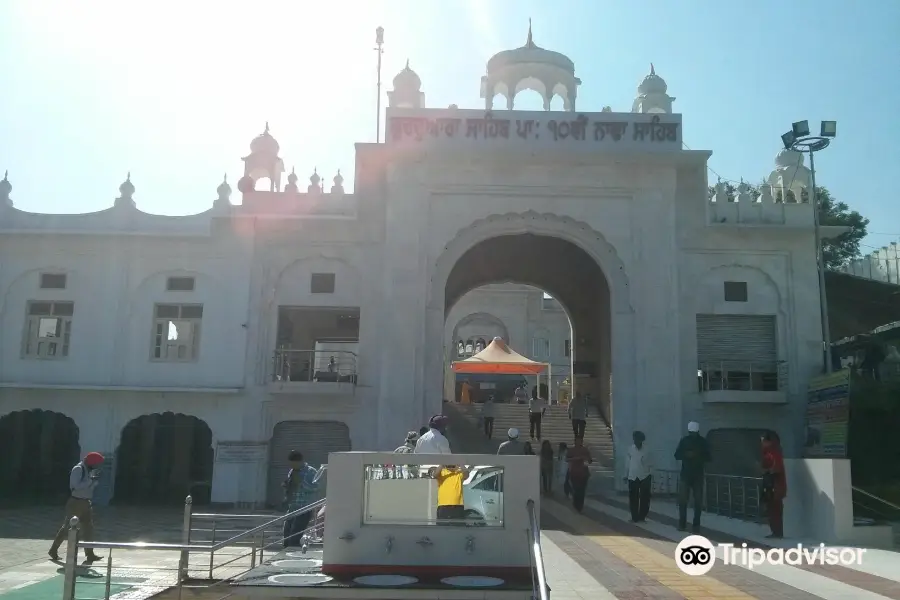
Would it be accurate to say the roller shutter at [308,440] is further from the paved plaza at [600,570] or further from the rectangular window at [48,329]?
the rectangular window at [48,329]

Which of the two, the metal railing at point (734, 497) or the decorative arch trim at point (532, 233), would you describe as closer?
the metal railing at point (734, 497)

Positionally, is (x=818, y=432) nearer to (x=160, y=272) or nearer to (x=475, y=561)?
(x=475, y=561)

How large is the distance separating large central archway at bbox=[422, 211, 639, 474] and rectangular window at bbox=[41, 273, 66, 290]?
1034cm

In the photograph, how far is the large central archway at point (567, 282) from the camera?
21047 mm

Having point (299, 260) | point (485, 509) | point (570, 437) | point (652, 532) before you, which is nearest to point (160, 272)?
point (299, 260)

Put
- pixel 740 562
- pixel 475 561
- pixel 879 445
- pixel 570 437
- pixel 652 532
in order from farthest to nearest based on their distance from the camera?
pixel 570 437 < pixel 879 445 < pixel 652 532 < pixel 740 562 < pixel 475 561

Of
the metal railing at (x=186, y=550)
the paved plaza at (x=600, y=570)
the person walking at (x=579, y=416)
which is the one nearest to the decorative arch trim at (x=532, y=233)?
the person walking at (x=579, y=416)

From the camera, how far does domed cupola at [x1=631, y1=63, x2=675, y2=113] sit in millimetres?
23453

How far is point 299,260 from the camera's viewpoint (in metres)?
22.1

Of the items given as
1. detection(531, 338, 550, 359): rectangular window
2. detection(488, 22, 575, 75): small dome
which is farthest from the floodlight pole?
detection(531, 338, 550, 359): rectangular window

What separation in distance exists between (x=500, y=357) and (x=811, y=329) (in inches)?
486

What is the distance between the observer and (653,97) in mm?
23594

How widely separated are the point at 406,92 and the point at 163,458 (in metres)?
12.6

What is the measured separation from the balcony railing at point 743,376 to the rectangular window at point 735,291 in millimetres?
1749
